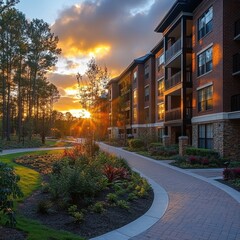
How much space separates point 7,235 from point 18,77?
40.7 meters

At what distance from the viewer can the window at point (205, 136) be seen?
2436cm

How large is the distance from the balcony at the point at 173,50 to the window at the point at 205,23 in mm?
2915

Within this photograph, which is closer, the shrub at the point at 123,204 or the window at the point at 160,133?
the shrub at the point at 123,204

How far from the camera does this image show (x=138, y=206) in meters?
9.07

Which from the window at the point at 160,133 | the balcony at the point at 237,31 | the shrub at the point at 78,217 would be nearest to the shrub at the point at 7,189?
the shrub at the point at 78,217

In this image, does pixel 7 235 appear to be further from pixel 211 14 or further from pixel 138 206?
pixel 211 14

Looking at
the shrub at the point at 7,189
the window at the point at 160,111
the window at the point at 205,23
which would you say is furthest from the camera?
the window at the point at 160,111

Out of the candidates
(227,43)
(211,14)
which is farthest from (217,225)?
(211,14)

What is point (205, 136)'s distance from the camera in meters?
25.2

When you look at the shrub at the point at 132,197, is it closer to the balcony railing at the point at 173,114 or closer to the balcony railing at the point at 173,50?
the balcony railing at the point at 173,114

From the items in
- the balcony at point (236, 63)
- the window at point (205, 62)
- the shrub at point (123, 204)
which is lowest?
the shrub at point (123, 204)

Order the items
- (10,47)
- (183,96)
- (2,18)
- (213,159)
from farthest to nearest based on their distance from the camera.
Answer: (10,47)
(2,18)
(183,96)
(213,159)

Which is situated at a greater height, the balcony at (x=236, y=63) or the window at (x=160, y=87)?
the window at (x=160, y=87)

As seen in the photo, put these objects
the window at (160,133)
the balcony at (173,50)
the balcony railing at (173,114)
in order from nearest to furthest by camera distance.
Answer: the balcony at (173,50)
the balcony railing at (173,114)
the window at (160,133)
